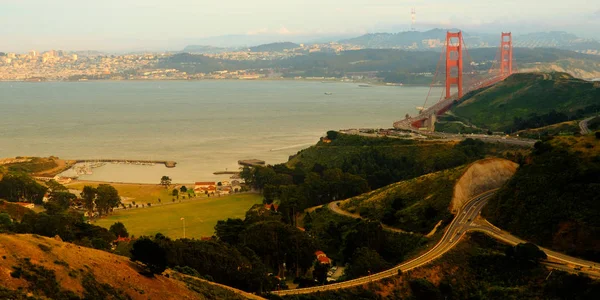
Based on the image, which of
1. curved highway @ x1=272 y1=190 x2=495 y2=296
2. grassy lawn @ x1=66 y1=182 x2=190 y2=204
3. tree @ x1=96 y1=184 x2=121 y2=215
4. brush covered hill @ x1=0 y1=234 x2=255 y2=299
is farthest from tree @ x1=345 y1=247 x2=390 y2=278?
grassy lawn @ x1=66 y1=182 x2=190 y2=204

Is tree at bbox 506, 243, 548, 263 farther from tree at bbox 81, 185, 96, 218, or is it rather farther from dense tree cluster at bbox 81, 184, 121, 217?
tree at bbox 81, 185, 96, 218

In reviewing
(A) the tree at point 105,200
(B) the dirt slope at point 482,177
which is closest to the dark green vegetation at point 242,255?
(B) the dirt slope at point 482,177

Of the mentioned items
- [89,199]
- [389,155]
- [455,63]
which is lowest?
[89,199]

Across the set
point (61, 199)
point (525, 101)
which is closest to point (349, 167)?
point (61, 199)

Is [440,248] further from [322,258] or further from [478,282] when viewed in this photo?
[322,258]

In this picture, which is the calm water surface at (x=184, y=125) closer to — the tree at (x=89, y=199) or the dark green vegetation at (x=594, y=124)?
the tree at (x=89, y=199)

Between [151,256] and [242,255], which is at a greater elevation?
[151,256]
